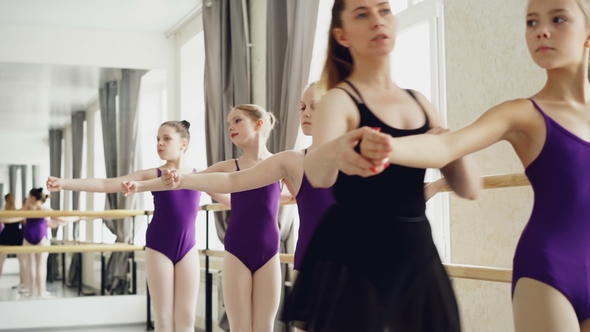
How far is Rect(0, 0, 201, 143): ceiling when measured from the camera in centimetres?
654

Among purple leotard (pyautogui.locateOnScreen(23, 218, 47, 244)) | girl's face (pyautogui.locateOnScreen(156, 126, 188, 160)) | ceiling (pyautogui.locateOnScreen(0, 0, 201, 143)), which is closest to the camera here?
girl's face (pyautogui.locateOnScreen(156, 126, 188, 160))

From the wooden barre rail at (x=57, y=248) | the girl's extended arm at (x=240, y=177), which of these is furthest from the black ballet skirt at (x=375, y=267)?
the wooden barre rail at (x=57, y=248)

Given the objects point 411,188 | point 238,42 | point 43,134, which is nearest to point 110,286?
point 43,134

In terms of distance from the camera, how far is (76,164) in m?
6.73

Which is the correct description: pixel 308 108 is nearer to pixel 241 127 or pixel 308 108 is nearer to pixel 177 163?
pixel 241 127

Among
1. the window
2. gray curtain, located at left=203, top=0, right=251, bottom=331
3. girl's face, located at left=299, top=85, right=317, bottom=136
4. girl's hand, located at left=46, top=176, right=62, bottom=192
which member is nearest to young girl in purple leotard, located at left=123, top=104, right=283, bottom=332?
girl's face, located at left=299, top=85, right=317, bottom=136

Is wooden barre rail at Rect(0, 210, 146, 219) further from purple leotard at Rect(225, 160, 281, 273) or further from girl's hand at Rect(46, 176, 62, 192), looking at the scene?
purple leotard at Rect(225, 160, 281, 273)

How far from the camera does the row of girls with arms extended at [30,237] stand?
6.26m

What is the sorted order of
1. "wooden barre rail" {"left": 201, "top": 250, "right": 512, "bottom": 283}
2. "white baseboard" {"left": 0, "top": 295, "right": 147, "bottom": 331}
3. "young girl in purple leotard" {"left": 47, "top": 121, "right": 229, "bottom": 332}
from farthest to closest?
"white baseboard" {"left": 0, "top": 295, "right": 147, "bottom": 331} → "young girl in purple leotard" {"left": 47, "top": 121, "right": 229, "bottom": 332} → "wooden barre rail" {"left": 201, "top": 250, "right": 512, "bottom": 283}

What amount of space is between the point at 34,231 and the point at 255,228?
4015 millimetres

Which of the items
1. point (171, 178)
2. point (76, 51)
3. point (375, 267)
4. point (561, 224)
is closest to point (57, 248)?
point (76, 51)

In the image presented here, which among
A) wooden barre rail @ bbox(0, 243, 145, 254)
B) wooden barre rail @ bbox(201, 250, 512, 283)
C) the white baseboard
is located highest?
wooden barre rail @ bbox(201, 250, 512, 283)

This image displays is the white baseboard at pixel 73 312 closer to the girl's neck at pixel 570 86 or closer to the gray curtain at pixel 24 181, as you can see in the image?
the gray curtain at pixel 24 181

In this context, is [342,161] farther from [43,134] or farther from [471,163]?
[43,134]
